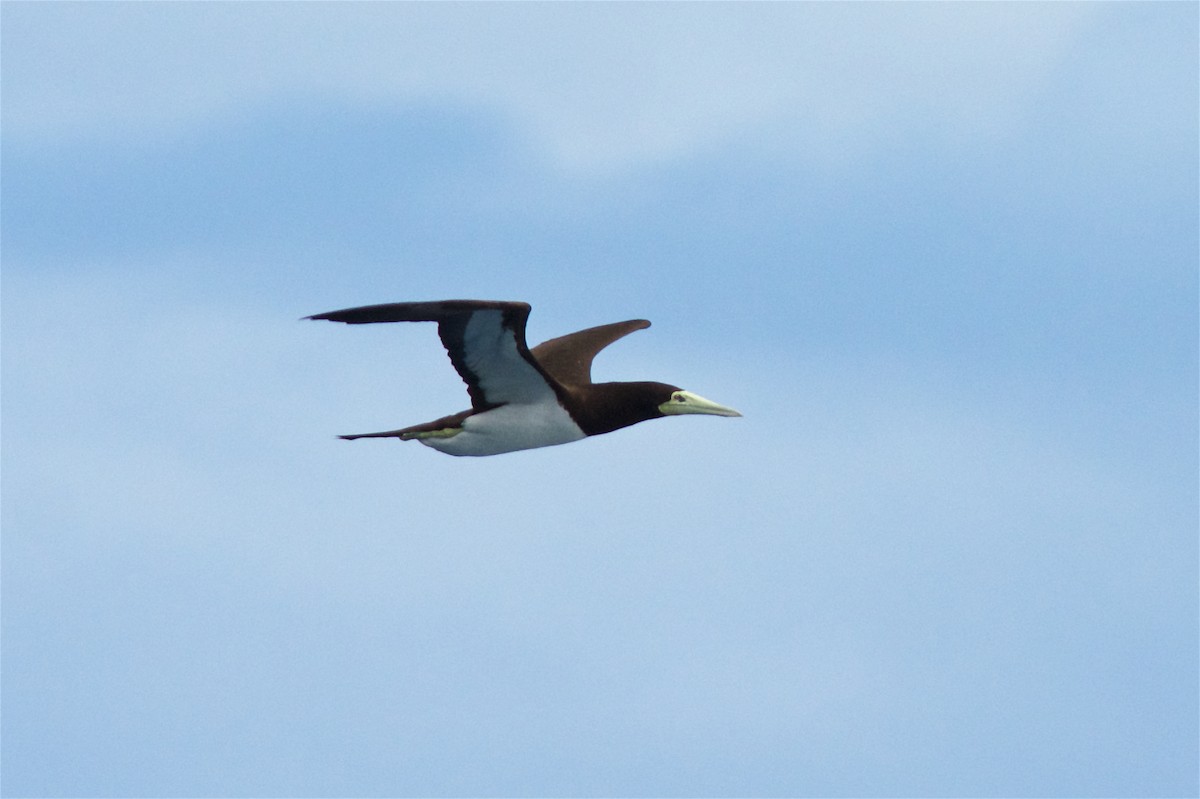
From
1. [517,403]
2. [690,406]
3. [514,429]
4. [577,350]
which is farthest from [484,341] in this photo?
[577,350]

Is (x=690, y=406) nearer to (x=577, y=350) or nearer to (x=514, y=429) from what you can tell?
(x=514, y=429)

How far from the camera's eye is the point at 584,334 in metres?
21.0

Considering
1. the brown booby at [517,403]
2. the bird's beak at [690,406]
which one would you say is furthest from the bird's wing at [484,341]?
the bird's beak at [690,406]

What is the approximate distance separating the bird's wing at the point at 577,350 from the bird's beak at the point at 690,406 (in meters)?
1.35

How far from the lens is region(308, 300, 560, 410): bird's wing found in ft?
48.9

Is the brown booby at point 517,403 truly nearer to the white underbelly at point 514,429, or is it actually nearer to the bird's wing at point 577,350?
the white underbelly at point 514,429

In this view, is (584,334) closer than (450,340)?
No

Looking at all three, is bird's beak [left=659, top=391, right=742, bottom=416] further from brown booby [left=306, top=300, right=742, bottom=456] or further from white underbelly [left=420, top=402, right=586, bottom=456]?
white underbelly [left=420, top=402, right=586, bottom=456]

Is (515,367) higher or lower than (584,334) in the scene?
lower

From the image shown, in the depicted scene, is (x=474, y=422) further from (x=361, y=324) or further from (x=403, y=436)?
(x=361, y=324)

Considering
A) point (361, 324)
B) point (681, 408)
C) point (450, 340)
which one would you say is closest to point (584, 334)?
point (681, 408)

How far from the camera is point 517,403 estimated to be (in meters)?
17.4

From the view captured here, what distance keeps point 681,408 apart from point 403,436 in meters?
2.90

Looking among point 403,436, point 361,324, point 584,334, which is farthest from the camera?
point 584,334
